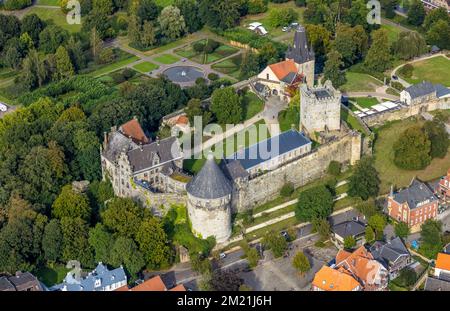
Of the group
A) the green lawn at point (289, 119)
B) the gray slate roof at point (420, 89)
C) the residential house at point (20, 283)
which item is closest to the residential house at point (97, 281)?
the residential house at point (20, 283)

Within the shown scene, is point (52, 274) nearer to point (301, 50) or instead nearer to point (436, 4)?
point (301, 50)

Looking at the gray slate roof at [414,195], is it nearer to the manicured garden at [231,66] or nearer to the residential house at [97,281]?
the residential house at [97,281]

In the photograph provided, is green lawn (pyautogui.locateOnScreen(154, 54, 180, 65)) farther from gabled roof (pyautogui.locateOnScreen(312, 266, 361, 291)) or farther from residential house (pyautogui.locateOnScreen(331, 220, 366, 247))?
gabled roof (pyautogui.locateOnScreen(312, 266, 361, 291))

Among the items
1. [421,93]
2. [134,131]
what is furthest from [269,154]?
[421,93]

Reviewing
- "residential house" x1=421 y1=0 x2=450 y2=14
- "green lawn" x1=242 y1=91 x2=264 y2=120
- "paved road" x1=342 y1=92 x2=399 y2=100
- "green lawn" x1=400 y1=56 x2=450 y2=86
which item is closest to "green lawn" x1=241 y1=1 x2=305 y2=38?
"residential house" x1=421 y1=0 x2=450 y2=14

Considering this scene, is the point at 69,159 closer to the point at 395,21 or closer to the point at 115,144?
the point at 115,144

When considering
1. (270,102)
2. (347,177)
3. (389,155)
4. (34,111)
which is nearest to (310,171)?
(347,177)
